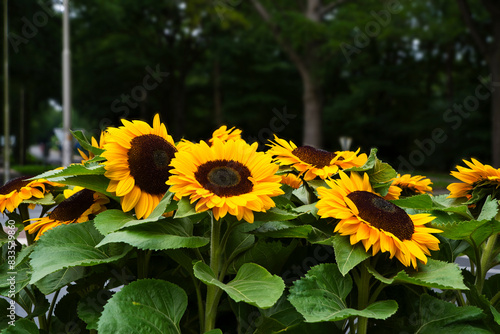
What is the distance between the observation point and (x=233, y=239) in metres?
1.22

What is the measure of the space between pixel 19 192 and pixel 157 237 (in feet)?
1.87


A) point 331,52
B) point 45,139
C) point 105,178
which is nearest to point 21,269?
point 105,178

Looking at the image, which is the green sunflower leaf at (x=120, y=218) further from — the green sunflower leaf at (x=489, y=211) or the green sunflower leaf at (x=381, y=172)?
the green sunflower leaf at (x=489, y=211)

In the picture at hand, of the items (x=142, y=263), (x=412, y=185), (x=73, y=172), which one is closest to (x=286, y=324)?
(x=142, y=263)

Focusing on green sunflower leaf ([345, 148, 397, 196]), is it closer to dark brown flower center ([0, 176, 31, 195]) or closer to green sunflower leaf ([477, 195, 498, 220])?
green sunflower leaf ([477, 195, 498, 220])

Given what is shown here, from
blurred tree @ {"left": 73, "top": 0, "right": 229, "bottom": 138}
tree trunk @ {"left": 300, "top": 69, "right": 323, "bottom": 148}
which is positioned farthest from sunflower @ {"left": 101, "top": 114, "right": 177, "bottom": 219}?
blurred tree @ {"left": 73, "top": 0, "right": 229, "bottom": 138}

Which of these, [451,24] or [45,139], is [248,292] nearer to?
[451,24]

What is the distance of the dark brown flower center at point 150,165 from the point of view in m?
1.21

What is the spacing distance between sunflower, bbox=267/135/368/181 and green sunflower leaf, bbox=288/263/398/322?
0.29 meters

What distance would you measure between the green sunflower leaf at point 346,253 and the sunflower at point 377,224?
2 cm

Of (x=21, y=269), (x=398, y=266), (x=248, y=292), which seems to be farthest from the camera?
(x=21, y=269)

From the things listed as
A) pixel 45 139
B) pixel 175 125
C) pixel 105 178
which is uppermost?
pixel 105 178

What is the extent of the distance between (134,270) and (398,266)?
0.67m

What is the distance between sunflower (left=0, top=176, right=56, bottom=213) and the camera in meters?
1.39
